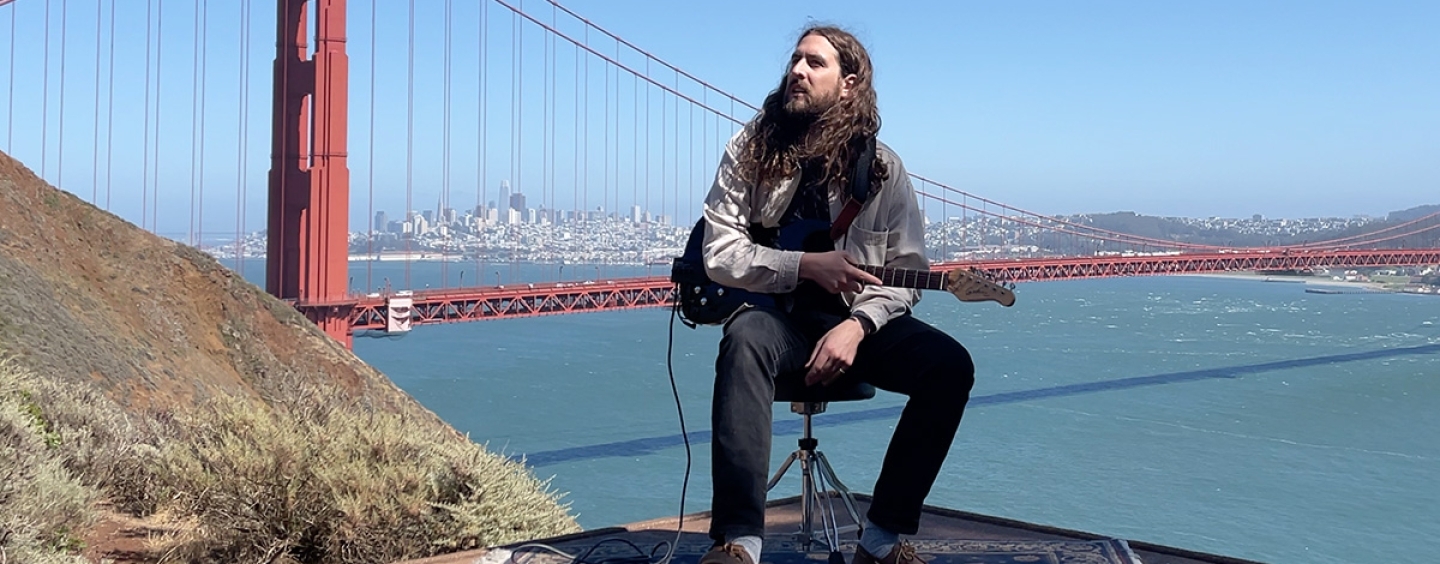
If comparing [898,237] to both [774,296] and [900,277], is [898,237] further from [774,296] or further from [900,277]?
[774,296]

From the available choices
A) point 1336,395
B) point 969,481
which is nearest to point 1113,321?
point 1336,395

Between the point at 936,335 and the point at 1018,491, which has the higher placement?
the point at 936,335

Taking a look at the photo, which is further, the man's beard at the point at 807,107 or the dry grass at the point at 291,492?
the dry grass at the point at 291,492

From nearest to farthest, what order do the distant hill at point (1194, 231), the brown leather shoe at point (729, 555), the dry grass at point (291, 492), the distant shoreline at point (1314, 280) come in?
1. the brown leather shoe at point (729, 555)
2. the dry grass at point (291, 492)
3. the distant hill at point (1194, 231)
4. the distant shoreline at point (1314, 280)

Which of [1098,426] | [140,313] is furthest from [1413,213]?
[140,313]

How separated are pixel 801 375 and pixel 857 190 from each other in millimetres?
329

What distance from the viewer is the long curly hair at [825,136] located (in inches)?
91.6

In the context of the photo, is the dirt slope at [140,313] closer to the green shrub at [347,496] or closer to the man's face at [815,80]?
the green shrub at [347,496]

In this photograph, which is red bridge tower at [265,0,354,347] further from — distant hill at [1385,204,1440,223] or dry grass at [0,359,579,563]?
distant hill at [1385,204,1440,223]

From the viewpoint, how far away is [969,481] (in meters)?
22.5

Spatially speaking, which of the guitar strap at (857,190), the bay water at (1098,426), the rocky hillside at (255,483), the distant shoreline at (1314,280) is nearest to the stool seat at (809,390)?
the guitar strap at (857,190)

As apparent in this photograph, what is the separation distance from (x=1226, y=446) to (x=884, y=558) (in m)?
26.9

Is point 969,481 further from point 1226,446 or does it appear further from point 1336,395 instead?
point 1336,395

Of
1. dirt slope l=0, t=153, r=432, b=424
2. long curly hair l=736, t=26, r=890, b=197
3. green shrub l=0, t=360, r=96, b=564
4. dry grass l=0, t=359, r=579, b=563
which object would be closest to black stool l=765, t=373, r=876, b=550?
long curly hair l=736, t=26, r=890, b=197
